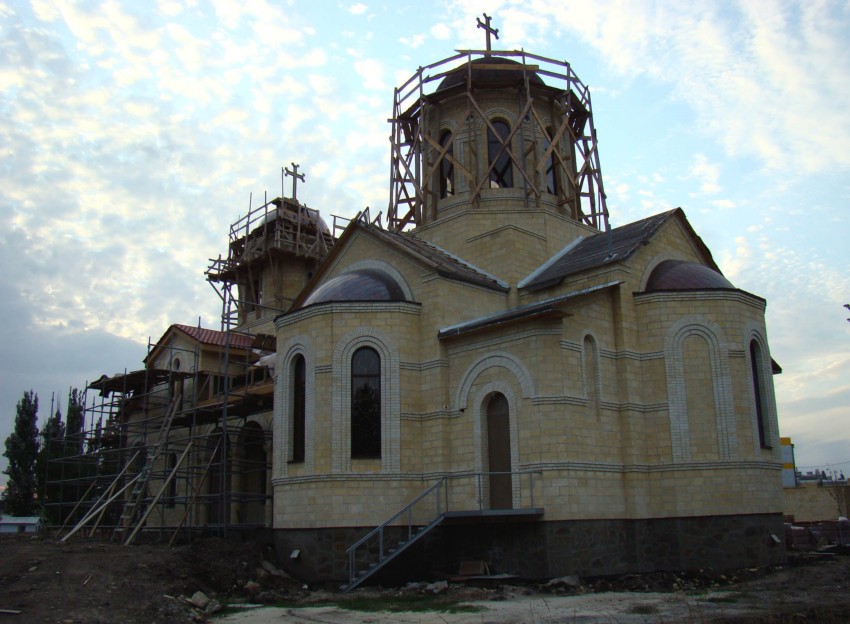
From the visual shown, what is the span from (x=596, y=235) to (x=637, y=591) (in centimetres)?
1062

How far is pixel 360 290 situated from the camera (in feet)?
63.8

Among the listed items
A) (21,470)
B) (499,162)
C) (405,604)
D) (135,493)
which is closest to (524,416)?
(405,604)

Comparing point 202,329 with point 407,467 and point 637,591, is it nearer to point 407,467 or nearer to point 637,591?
point 407,467

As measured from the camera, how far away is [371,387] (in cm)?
1855

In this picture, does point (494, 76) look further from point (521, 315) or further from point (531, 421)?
point (531, 421)

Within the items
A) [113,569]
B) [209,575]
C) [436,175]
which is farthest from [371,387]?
[436,175]

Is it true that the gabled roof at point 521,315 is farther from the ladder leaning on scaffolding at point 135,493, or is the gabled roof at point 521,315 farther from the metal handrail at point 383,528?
the ladder leaning on scaffolding at point 135,493

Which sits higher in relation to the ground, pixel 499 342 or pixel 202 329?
pixel 202 329

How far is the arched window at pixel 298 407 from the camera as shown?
18828 mm

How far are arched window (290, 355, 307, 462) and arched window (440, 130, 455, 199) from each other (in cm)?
786

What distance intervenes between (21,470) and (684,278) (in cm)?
3321

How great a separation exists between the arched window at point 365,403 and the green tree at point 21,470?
87.9 ft

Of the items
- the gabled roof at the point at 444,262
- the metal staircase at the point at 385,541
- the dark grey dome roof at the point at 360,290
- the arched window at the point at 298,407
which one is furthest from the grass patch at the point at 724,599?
the dark grey dome roof at the point at 360,290

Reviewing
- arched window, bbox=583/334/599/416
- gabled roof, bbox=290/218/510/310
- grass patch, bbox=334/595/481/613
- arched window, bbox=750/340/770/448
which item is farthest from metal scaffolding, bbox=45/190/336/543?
arched window, bbox=750/340/770/448
